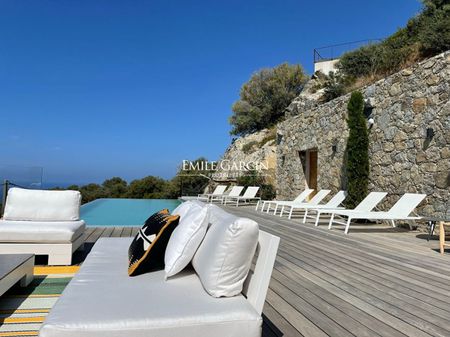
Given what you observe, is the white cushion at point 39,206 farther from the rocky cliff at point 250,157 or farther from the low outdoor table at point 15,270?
the rocky cliff at point 250,157

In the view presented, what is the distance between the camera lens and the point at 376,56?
12.6 m

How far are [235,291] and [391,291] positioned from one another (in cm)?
167

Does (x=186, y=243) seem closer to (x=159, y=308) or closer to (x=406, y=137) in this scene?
(x=159, y=308)

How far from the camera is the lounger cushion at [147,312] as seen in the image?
1274 mm

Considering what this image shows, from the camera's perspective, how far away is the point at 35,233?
11.3ft

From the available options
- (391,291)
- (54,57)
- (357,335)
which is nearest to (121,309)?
(357,335)

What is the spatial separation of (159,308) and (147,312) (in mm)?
62

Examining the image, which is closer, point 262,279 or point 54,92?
point 262,279

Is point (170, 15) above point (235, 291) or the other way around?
above

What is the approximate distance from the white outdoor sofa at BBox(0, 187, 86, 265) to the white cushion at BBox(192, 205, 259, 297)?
2.45 meters

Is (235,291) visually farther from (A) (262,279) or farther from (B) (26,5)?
(B) (26,5)

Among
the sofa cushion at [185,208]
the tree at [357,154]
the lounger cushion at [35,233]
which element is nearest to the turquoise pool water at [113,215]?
the lounger cushion at [35,233]

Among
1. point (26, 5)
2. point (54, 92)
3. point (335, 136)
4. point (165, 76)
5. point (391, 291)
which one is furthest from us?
point (54, 92)

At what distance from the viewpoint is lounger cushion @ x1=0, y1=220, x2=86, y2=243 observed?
341cm
